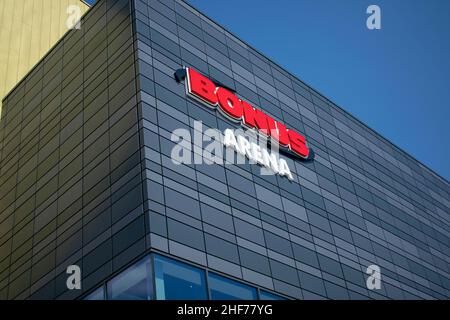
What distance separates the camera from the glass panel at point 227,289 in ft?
97.1

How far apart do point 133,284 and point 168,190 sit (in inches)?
218

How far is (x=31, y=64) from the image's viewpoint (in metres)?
56.8

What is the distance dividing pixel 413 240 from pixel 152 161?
31537 millimetres

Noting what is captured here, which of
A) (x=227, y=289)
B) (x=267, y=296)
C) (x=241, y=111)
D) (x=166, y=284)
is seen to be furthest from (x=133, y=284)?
(x=241, y=111)

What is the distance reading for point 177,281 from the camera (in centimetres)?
2811

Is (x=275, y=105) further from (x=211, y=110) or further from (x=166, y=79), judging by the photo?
(x=166, y=79)

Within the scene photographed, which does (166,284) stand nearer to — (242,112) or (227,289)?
(227,289)

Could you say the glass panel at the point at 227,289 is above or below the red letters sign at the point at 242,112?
below

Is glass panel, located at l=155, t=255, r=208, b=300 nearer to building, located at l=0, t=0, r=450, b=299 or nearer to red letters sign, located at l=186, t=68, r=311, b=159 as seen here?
building, located at l=0, t=0, r=450, b=299

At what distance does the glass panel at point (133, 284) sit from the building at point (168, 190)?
9 centimetres

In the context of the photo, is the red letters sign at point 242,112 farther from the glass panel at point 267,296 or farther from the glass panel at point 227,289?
the glass panel at point 227,289

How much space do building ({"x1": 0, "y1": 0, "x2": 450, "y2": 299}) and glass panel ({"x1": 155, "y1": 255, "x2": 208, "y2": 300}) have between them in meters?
0.07

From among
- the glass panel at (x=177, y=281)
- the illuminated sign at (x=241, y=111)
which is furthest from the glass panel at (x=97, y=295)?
the illuminated sign at (x=241, y=111)
